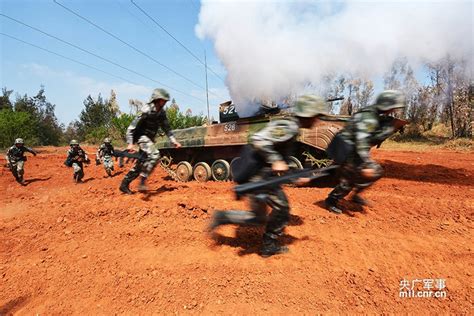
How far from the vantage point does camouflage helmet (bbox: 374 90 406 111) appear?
4418 mm

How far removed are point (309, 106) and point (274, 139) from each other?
56 centimetres

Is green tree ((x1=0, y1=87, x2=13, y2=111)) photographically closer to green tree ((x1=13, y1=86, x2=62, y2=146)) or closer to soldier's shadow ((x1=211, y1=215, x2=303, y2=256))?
green tree ((x1=13, y1=86, x2=62, y2=146))

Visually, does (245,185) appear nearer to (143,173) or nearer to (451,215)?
(143,173)

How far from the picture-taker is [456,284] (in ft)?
10.4

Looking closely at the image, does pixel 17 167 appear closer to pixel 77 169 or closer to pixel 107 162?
pixel 77 169

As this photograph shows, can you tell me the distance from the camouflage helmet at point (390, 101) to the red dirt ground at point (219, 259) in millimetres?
1721

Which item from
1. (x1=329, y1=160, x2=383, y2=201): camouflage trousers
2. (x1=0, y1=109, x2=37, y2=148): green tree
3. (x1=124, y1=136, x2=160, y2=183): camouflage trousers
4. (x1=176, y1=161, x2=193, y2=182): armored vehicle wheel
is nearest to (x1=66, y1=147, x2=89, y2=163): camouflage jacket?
(x1=176, y1=161, x2=193, y2=182): armored vehicle wheel

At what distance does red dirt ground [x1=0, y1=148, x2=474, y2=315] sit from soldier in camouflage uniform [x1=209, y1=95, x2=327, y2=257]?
19.5 inches

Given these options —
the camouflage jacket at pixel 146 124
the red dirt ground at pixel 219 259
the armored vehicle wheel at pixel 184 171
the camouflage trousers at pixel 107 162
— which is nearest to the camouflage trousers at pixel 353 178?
the red dirt ground at pixel 219 259

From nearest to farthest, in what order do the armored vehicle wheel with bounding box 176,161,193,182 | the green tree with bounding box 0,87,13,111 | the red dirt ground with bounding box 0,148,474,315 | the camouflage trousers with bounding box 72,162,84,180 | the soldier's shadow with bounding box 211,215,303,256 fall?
the red dirt ground with bounding box 0,148,474,315, the soldier's shadow with bounding box 211,215,303,256, the armored vehicle wheel with bounding box 176,161,193,182, the camouflage trousers with bounding box 72,162,84,180, the green tree with bounding box 0,87,13,111

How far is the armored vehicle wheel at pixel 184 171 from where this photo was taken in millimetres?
10250

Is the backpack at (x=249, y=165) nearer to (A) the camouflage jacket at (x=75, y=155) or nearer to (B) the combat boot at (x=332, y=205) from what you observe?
(B) the combat boot at (x=332, y=205)

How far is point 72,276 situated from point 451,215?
220 inches

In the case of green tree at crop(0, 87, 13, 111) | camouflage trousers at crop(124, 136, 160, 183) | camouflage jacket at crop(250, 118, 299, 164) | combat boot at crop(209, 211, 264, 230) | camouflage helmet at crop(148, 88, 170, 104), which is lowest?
combat boot at crop(209, 211, 264, 230)
